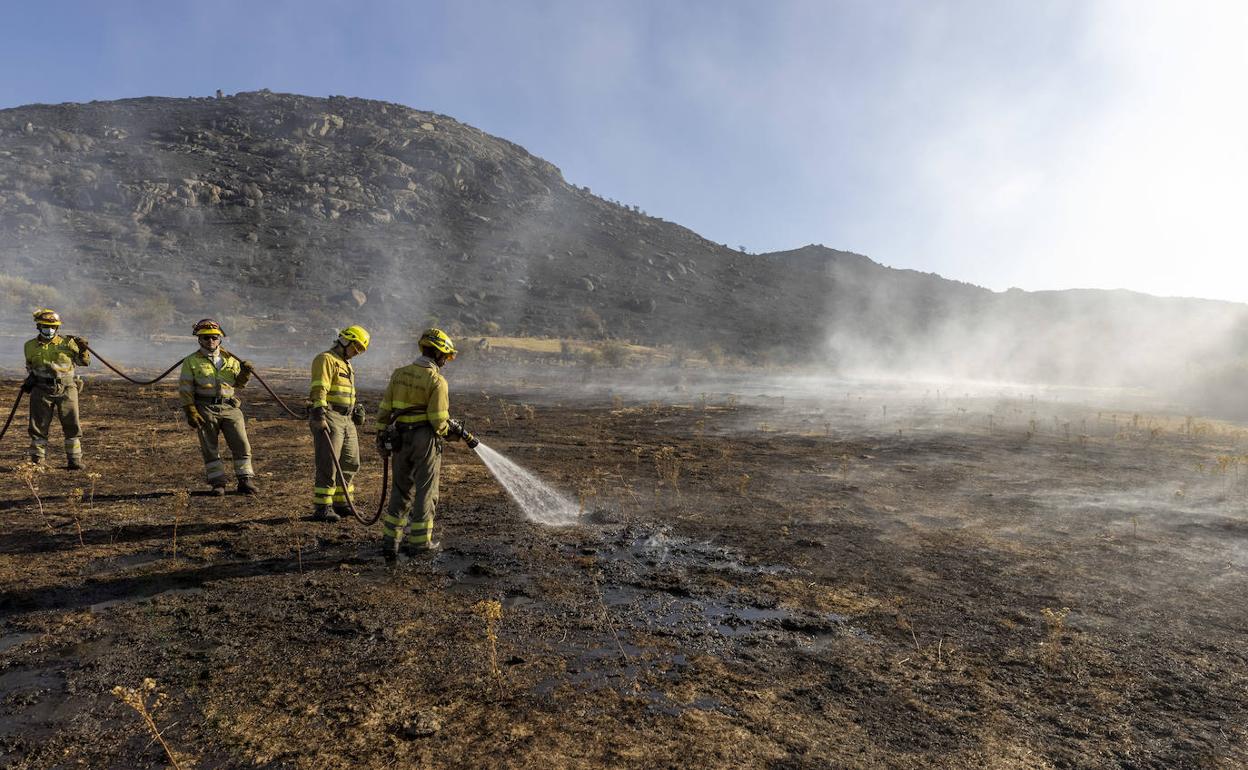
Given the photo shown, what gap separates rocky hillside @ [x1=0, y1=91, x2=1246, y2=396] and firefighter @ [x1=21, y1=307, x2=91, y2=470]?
3224cm

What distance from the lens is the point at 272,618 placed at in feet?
14.0

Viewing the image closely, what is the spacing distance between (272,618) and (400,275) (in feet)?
191

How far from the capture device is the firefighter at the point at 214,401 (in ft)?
22.7

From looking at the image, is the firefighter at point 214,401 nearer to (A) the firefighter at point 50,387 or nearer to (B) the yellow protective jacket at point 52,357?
(B) the yellow protective jacket at point 52,357

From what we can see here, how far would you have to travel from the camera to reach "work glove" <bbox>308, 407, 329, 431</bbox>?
6176mm

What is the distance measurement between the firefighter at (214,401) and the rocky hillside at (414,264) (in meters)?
34.3

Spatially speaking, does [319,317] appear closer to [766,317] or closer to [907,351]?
[766,317]

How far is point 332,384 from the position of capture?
6523mm

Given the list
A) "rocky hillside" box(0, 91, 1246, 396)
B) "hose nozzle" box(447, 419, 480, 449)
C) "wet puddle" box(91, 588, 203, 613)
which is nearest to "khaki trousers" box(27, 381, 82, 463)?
"wet puddle" box(91, 588, 203, 613)

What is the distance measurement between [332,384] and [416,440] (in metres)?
1.65

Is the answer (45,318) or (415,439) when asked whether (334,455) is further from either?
(45,318)

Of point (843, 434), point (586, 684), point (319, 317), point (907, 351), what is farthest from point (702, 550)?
point (907, 351)

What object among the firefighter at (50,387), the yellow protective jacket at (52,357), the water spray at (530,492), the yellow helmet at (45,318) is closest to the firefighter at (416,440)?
the water spray at (530,492)

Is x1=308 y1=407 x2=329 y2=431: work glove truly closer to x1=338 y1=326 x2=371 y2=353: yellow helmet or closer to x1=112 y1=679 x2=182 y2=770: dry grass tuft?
x1=338 y1=326 x2=371 y2=353: yellow helmet
